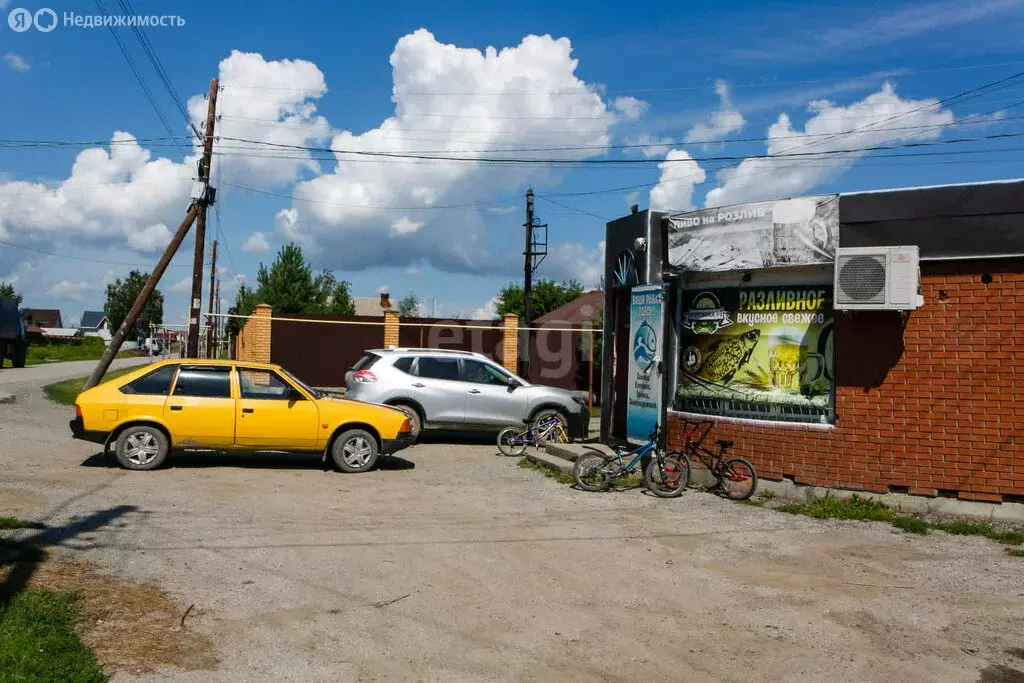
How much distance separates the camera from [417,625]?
18.8ft

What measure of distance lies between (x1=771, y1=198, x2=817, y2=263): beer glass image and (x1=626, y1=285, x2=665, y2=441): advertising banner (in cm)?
178

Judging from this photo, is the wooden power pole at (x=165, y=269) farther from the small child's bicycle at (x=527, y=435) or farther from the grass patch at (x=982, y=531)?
the grass patch at (x=982, y=531)

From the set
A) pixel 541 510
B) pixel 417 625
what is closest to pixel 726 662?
pixel 417 625

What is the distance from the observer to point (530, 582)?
22.4ft

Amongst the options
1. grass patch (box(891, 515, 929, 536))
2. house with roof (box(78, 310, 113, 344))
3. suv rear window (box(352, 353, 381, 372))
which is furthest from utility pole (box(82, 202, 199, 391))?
house with roof (box(78, 310, 113, 344))

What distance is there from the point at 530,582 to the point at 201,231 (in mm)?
17434

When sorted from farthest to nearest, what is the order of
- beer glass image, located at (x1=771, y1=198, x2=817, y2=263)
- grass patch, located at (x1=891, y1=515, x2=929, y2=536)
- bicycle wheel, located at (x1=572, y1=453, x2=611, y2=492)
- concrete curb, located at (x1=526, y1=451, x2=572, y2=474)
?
concrete curb, located at (x1=526, y1=451, x2=572, y2=474), bicycle wheel, located at (x1=572, y1=453, x2=611, y2=492), beer glass image, located at (x1=771, y1=198, x2=817, y2=263), grass patch, located at (x1=891, y1=515, x2=929, y2=536)

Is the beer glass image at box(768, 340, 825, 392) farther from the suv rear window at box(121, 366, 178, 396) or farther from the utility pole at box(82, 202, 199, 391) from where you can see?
the utility pole at box(82, 202, 199, 391)

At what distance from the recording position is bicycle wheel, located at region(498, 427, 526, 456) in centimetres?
1461

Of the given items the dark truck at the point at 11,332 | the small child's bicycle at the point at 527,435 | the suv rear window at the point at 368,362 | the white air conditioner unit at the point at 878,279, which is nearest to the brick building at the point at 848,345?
the white air conditioner unit at the point at 878,279

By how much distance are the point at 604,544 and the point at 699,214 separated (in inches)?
208

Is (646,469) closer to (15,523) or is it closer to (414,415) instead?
(414,415)

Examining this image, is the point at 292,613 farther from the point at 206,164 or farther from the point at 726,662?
the point at 206,164

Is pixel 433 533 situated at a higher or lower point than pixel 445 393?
lower
